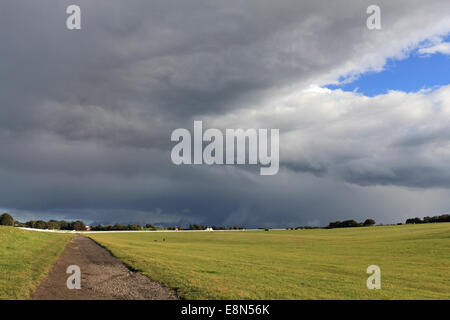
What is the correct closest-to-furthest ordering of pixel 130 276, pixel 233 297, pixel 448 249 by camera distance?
pixel 233 297, pixel 130 276, pixel 448 249

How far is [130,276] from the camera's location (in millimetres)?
26672

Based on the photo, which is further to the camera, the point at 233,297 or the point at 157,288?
the point at 157,288

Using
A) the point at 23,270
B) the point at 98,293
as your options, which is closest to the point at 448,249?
the point at 98,293

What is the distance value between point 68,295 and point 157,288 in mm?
5270

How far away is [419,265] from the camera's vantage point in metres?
41.2

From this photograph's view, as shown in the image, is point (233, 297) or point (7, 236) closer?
point (233, 297)

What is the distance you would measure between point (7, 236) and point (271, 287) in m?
59.8
